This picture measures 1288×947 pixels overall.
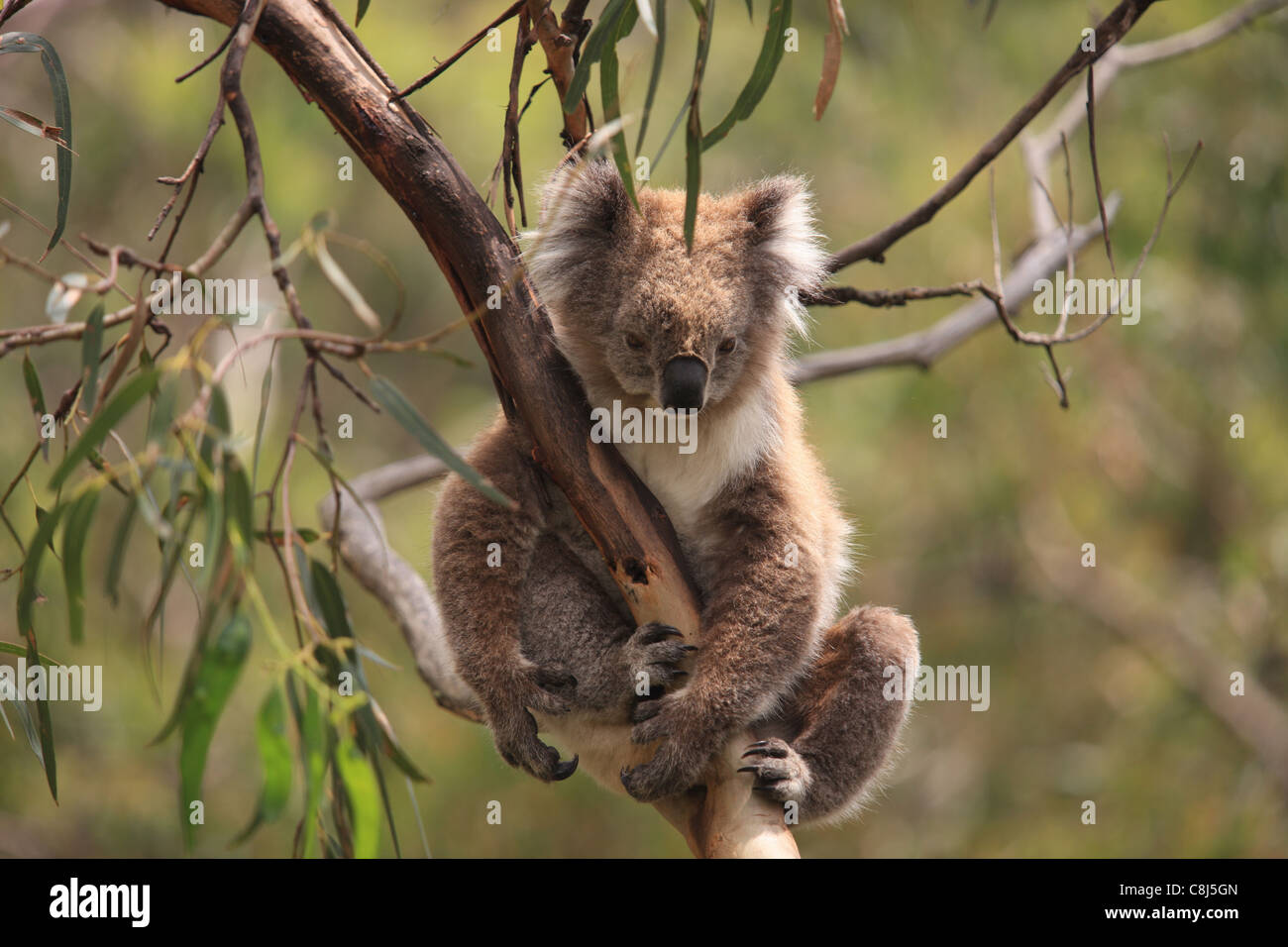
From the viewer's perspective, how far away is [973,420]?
9148 mm

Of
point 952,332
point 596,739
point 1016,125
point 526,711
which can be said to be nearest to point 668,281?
point 1016,125

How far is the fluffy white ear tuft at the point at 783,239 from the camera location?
3.10 metres

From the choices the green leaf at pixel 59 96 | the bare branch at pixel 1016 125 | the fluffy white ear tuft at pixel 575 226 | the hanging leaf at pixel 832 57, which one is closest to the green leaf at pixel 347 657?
the fluffy white ear tuft at pixel 575 226

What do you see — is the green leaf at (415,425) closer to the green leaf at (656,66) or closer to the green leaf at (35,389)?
the green leaf at (656,66)

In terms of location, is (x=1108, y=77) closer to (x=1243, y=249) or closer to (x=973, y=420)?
(x=1243, y=249)

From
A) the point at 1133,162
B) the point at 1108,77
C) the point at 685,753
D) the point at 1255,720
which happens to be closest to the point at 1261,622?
the point at 1255,720

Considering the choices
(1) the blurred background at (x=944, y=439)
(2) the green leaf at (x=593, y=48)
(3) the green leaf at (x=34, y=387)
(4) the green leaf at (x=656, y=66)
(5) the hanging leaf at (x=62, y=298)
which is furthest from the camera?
(1) the blurred background at (x=944, y=439)

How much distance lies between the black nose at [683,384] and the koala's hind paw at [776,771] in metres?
0.92

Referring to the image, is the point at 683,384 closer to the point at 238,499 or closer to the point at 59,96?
the point at 238,499

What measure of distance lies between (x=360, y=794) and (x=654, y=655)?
1.11 m

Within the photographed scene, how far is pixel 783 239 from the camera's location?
123 inches

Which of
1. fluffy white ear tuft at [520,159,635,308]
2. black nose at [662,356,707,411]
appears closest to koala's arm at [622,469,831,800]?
black nose at [662,356,707,411]

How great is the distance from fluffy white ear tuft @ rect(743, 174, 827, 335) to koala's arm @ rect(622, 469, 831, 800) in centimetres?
55

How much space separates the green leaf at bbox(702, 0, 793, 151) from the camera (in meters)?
2.57
